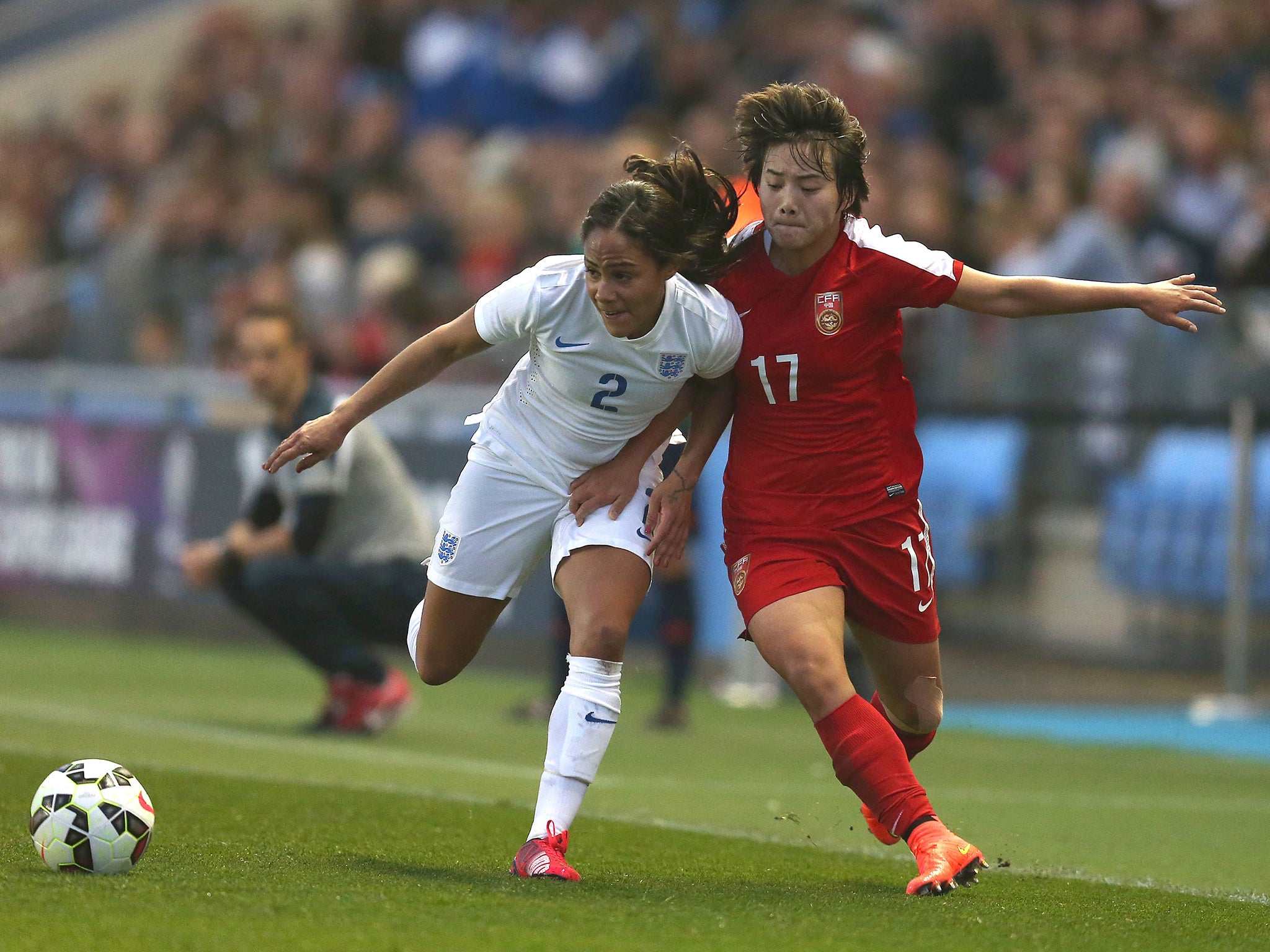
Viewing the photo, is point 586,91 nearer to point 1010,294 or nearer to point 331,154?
point 331,154

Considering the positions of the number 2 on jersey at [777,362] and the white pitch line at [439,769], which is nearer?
the number 2 on jersey at [777,362]

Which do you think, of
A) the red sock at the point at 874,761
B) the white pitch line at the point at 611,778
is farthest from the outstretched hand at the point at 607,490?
the white pitch line at the point at 611,778

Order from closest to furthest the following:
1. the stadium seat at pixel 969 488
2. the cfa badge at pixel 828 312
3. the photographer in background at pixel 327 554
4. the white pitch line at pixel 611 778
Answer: the cfa badge at pixel 828 312, the white pitch line at pixel 611 778, the photographer in background at pixel 327 554, the stadium seat at pixel 969 488

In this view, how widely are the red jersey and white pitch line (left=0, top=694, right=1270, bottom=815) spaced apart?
2.27m

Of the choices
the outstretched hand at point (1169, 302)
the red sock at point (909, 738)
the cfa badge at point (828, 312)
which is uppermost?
the outstretched hand at point (1169, 302)

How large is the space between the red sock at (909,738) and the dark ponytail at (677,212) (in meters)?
1.36

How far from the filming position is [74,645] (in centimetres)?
1189

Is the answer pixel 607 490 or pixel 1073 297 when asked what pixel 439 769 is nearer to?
pixel 607 490

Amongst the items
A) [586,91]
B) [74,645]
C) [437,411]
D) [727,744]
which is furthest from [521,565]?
[586,91]

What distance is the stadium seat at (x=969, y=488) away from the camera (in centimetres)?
1081

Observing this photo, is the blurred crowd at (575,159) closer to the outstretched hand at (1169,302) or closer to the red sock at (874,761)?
the outstretched hand at (1169,302)

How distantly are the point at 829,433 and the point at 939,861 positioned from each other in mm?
1175

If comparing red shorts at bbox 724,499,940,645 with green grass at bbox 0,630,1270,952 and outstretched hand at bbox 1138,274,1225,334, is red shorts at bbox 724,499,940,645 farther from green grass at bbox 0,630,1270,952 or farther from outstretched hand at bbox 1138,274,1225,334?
outstretched hand at bbox 1138,274,1225,334

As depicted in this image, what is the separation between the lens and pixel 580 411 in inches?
197
